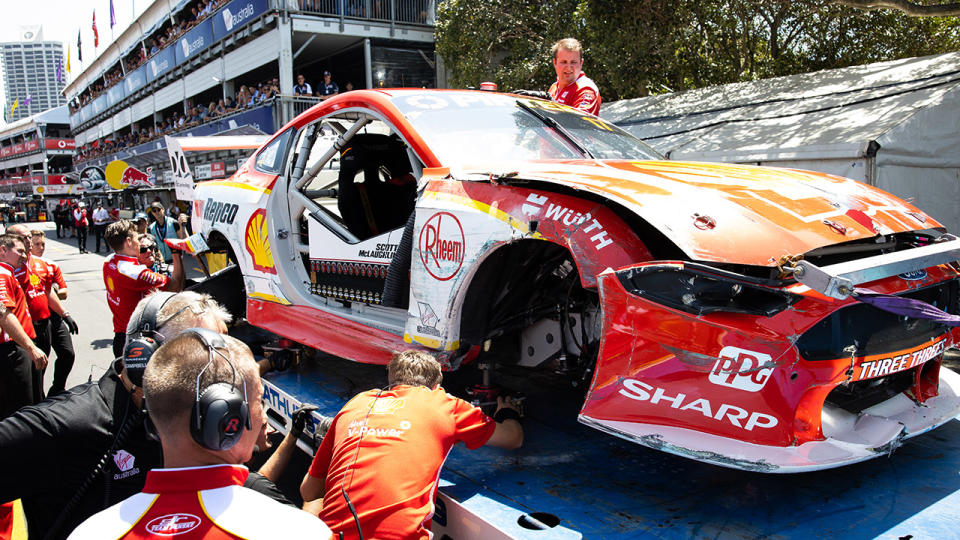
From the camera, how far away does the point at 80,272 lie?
607 inches

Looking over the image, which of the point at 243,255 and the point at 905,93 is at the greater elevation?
the point at 905,93

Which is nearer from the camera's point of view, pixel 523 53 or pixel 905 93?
pixel 905 93

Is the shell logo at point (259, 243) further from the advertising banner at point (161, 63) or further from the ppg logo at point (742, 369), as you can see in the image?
the advertising banner at point (161, 63)

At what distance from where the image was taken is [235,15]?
23.2 metres

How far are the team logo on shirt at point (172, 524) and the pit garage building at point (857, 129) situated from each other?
7.77 metres

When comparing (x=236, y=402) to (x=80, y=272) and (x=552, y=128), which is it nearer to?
(x=552, y=128)

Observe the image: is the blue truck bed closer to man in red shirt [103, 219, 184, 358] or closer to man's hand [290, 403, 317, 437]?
man's hand [290, 403, 317, 437]

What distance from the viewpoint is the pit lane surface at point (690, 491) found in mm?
2350

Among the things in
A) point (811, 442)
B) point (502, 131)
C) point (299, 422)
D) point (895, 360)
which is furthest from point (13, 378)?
point (895, 360)

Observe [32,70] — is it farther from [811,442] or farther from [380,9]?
[811,442]

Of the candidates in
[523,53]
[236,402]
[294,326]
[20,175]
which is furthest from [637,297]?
[20,175]

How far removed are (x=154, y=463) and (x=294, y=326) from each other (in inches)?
81.8

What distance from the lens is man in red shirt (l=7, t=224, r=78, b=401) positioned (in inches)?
191

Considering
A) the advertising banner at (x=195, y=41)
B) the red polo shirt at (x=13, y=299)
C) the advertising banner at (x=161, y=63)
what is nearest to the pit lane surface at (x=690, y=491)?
the red polo shirt at (x=13, y=299)
